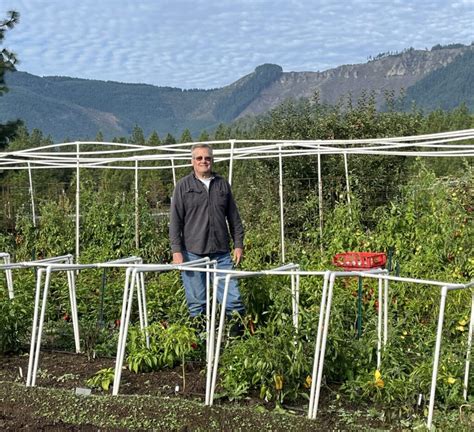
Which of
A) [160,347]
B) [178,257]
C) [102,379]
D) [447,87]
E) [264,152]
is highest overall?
[447,87]

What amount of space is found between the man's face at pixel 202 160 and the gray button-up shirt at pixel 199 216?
122 millimetres

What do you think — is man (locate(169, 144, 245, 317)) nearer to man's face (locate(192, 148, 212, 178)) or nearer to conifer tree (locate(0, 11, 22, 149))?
man's face (locate(192, 148, 212, 178))

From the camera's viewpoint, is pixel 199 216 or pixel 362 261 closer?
pixel 199 216

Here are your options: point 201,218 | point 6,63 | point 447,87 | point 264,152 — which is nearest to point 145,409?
point 201,218

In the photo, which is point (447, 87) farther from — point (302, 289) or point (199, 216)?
point (199, 216)

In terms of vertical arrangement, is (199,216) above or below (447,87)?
below

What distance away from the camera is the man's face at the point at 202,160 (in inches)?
204

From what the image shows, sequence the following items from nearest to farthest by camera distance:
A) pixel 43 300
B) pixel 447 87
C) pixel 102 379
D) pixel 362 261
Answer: pixel 102 379 → pixel 43 300 → pixel 362 261 → pixel 447 87

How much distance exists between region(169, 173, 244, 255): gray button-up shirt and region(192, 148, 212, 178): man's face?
12 centimetres

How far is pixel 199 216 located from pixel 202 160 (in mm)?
419

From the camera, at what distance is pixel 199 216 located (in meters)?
5.30

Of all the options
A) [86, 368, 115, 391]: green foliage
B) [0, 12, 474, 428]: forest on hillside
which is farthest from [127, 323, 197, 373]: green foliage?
[86, 368, 115, 391]: green foliage

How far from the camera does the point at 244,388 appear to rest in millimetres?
4148

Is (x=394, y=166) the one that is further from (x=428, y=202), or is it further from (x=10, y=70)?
(x=10, y=70)
